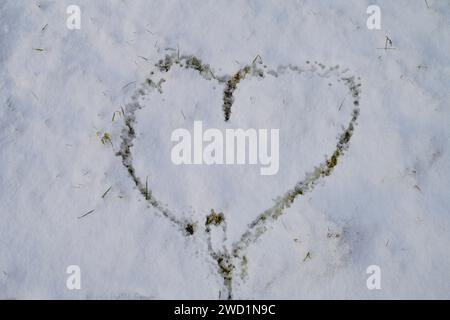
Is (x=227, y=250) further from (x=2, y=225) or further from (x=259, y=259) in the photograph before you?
(x=2, y=225)

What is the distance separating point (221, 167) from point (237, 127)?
0.19m

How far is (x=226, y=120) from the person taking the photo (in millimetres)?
2080

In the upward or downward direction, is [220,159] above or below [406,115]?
below

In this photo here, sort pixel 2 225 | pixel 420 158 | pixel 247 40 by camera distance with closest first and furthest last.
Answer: pixel 2 225
pixel 420 158
pixel 247 40

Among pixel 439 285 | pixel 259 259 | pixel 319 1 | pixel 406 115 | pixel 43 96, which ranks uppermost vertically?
pixel 319 1

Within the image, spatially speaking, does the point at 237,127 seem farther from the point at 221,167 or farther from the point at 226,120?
the point at 221,167

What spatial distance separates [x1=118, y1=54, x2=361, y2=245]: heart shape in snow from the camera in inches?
78.1

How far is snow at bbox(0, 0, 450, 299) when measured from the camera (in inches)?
76.2

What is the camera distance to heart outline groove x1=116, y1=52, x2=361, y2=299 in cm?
194

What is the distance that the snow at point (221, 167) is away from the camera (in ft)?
6.35

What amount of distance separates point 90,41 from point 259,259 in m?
1.25

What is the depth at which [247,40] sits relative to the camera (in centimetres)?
220

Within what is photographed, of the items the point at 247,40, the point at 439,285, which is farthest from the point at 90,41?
the point at 439,285

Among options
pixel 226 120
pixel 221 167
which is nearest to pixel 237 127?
pixel 226 120
